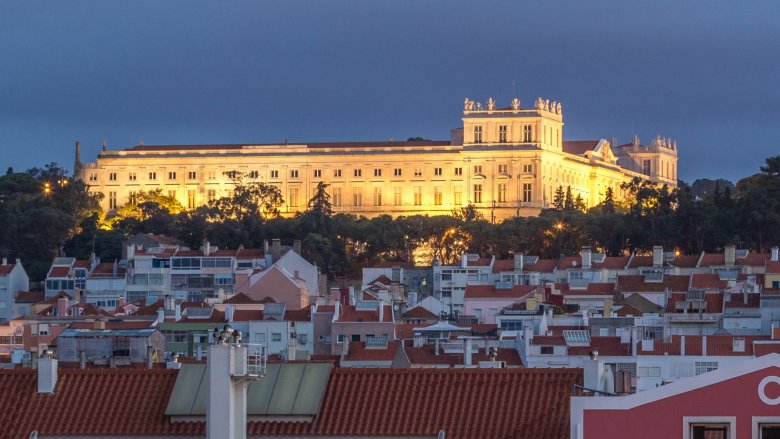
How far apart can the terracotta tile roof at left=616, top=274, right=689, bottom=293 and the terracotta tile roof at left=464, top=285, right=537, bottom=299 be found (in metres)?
3.93

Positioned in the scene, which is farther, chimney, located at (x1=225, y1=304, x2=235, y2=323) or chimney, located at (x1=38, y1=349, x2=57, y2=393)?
chimney, located at (x1=225, y1=304, x2=235, y2=323)

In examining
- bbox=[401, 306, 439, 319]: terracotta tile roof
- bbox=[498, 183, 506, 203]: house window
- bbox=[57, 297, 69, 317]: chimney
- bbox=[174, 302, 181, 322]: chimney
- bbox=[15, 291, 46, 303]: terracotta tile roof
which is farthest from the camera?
bbox=[498, 183, 506, 203]: house window

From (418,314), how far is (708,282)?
15931 millimetres

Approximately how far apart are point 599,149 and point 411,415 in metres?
167

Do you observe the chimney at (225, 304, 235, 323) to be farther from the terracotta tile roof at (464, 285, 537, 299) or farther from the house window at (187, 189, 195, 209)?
the house window at (187, 189, 195, 209)

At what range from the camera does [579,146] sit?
7761 inches

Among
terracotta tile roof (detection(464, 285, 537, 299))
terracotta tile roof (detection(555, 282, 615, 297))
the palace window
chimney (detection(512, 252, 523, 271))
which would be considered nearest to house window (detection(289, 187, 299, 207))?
the palace window

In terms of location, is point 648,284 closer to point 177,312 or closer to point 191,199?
point 177,312

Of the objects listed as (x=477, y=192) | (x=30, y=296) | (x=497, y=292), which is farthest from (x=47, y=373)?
(x=477, y=192)

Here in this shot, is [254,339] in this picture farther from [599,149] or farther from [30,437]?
[599,149]

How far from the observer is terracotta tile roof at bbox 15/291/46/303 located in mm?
120375

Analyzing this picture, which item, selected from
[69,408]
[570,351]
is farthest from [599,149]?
[69,408]

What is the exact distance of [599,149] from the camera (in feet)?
641

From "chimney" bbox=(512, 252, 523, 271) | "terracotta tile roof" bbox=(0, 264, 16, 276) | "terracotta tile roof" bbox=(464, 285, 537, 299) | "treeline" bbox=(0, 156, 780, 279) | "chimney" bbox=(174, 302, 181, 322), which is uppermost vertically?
"treeline" bbox=(0, 156, 780, 279)
